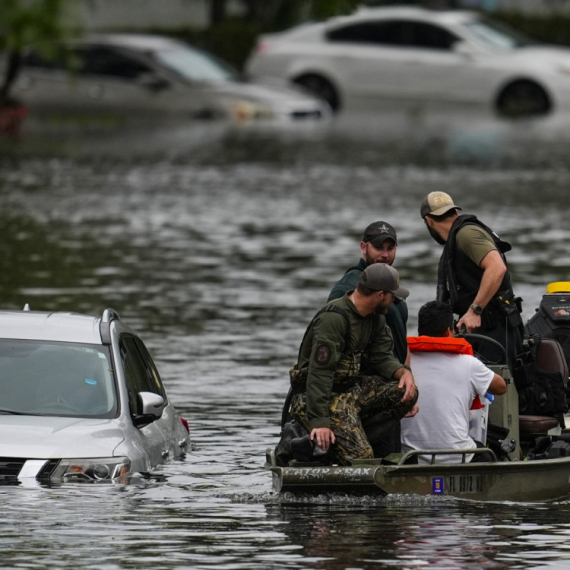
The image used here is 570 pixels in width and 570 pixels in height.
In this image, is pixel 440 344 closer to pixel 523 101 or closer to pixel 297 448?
pixel 297 448

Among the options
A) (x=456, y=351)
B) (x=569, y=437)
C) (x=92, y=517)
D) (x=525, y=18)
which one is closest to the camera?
(x=92, y=517)

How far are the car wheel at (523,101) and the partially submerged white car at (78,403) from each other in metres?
30.4

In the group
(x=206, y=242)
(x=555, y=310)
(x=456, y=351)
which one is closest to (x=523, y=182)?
(x=206, y=242)

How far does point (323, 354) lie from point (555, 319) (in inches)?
109

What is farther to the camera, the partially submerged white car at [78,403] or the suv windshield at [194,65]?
the suv windshield at [194,65]

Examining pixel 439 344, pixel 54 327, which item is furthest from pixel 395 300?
pixel 54 327

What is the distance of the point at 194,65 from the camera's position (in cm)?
4088

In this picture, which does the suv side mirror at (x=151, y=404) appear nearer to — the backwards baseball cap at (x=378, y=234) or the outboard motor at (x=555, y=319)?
the backwards baseball cap at (x=378, y=234)

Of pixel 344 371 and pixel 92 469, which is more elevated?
pixel 344 371

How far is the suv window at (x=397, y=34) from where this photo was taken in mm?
42375

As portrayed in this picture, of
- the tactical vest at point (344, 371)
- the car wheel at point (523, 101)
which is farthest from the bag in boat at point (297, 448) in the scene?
the car wheel at point (523, 101)

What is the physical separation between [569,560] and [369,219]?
16.5 meters

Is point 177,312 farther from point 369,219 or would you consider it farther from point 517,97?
point 517,97

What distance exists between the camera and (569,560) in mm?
9352
